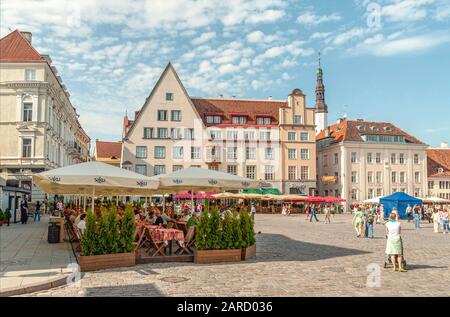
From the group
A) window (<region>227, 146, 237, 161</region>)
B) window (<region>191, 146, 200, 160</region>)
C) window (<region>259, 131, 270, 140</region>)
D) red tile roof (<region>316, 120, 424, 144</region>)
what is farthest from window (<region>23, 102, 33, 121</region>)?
red tile roof (<region>316, 120, 424, 144</region>)

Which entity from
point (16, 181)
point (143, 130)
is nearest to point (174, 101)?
point (143, 130)

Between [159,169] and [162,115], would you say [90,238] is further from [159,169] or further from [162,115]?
[162,115]

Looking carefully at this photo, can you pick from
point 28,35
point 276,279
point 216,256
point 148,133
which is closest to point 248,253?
point 216,256

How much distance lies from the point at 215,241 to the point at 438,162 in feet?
247

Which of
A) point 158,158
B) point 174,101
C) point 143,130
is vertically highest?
point 174,101

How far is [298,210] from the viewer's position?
199 feet

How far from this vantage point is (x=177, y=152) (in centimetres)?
6228

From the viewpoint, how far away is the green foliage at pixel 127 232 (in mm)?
11789

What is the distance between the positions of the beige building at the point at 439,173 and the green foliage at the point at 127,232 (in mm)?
70934

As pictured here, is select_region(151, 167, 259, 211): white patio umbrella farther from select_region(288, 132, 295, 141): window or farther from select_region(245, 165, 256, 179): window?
select_region(288, 132, 295, 141): window

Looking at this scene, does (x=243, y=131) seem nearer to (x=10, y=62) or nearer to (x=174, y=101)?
(x=174, y=101)

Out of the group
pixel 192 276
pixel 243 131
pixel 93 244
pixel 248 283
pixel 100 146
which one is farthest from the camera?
pixel 100 146

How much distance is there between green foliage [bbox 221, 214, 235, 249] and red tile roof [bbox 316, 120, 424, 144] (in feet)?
192

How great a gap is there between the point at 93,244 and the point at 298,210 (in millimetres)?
51246
